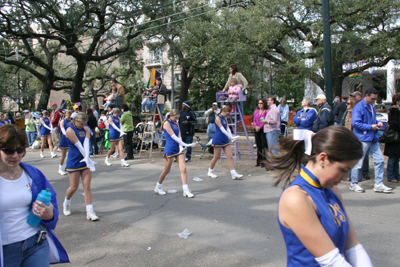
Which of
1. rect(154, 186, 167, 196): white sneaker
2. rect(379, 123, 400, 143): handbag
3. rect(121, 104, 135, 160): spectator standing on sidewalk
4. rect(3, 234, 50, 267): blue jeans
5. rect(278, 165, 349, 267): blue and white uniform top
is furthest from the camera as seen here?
rect(121, 104, 135, 160): spectator standing on sidewalk

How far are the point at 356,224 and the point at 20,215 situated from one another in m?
4.56

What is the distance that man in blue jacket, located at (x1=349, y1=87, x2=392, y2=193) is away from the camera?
20.6 ft

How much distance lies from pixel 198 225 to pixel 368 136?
410cm

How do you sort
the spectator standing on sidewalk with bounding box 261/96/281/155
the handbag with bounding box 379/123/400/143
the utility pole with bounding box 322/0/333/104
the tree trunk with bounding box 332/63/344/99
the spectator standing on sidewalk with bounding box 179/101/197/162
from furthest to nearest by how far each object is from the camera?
1. the tree trunk with bounding box 332/63/344/99
2. the spectator standing on sidewalk with bounding box 179/101/197/162
3. the spectator standing on sidewalk with bounding box 261/96/281/155
4. the utility pole with bounding box 322/0/333/104
5. the handbag with bounding box 379/123/400/143

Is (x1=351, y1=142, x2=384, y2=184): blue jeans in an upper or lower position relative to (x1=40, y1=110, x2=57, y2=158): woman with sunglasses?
lower

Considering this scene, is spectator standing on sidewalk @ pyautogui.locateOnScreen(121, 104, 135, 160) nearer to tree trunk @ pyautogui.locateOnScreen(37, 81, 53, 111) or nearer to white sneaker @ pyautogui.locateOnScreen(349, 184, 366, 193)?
white sneaker @ pyautogui.locateOnScreen(349, 184, 366, 193)

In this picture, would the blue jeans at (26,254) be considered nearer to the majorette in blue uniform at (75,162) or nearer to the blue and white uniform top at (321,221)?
the blue and white uniform top at (321,221)

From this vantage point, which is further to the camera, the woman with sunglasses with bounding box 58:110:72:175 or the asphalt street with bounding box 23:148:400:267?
the woman with sunglasses with bounding box 58:110:72:175

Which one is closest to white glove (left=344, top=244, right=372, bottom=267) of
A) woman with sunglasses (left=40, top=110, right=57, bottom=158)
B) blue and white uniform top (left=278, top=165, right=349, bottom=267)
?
blue and white uniform top (left=278, top=165, right=349, bottom=267)

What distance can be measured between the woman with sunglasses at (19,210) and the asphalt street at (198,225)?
1.55 metres

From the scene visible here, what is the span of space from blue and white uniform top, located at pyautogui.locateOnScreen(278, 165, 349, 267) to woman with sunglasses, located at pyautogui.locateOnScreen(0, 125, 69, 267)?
1790 mm

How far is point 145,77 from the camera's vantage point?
181 ft

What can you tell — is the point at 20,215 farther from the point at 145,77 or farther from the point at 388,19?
the point at 145,77

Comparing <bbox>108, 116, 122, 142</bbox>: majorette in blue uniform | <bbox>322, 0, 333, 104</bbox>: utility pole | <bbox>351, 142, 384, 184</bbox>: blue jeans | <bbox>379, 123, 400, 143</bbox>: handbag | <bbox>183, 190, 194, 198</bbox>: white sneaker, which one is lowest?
<bbox>183, 190, 194, 198</bbox>: white sneaker
